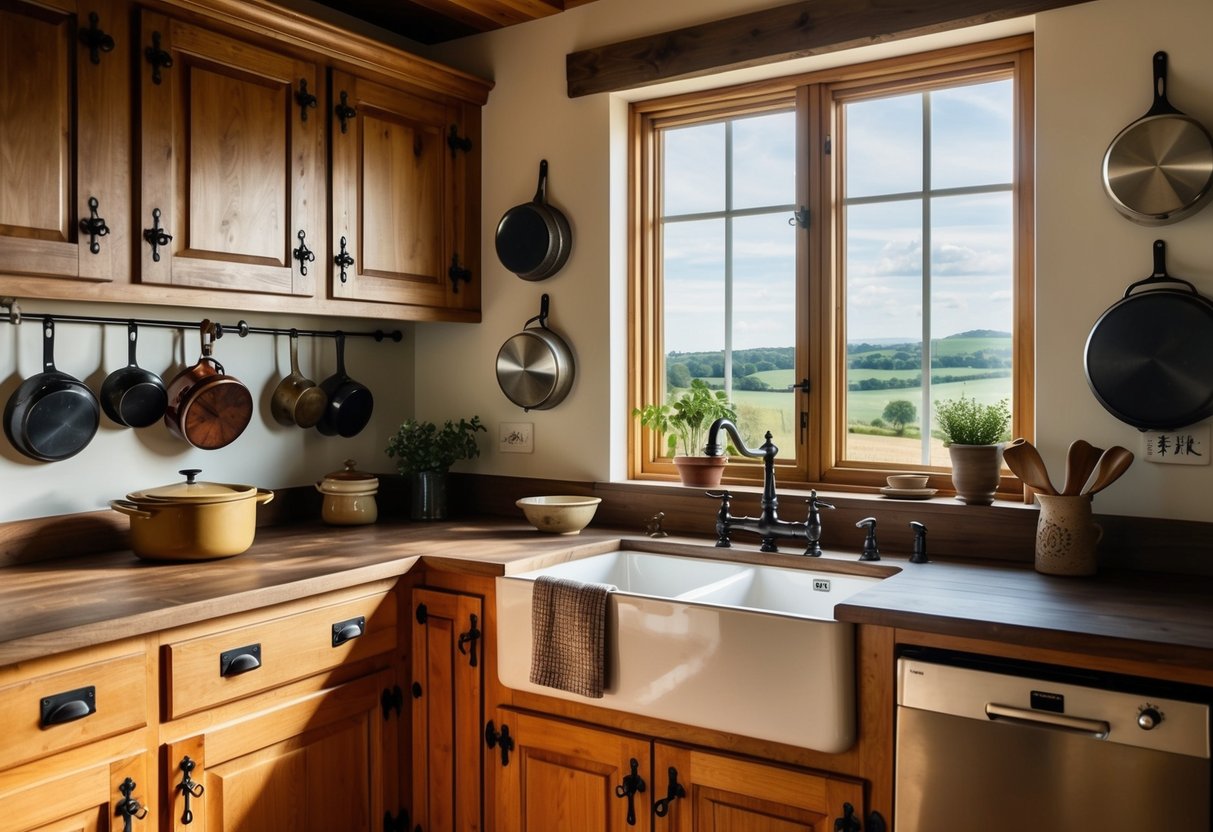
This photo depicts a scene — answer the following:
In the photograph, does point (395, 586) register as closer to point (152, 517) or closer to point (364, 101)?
point (152, 517)

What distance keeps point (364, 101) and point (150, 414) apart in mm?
1040

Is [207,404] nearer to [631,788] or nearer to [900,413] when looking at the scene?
[631,788]

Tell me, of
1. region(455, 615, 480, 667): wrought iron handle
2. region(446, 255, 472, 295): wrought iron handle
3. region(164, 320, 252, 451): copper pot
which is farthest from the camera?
region(446, 255, 472, 295): wrought iron handle

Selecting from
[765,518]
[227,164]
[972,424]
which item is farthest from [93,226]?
[972,424]

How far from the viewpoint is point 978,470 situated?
2336 millimetres

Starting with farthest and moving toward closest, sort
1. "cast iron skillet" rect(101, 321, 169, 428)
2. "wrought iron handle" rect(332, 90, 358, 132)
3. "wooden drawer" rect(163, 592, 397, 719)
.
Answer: "wrought iron handle" rect(332, 90, 358, 132) < "cast iron skillet" rect(101, 321, 169, 428) < "wooden drawer" rect(163, 592, 397, 719)

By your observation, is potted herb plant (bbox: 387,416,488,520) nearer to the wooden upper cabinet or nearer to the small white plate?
the wooden upper cabinet

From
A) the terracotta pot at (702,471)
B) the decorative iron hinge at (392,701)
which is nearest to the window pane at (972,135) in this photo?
the terracotta pot at (702,471)

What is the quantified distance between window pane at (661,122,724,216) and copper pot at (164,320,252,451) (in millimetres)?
1372

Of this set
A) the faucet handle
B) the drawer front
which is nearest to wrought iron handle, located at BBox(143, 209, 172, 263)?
the drawer front

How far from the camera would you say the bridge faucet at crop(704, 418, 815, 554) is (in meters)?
2.43

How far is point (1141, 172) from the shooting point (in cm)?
209

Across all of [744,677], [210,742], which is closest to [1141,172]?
[744,677]

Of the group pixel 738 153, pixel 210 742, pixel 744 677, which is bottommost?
pixel 210 742
